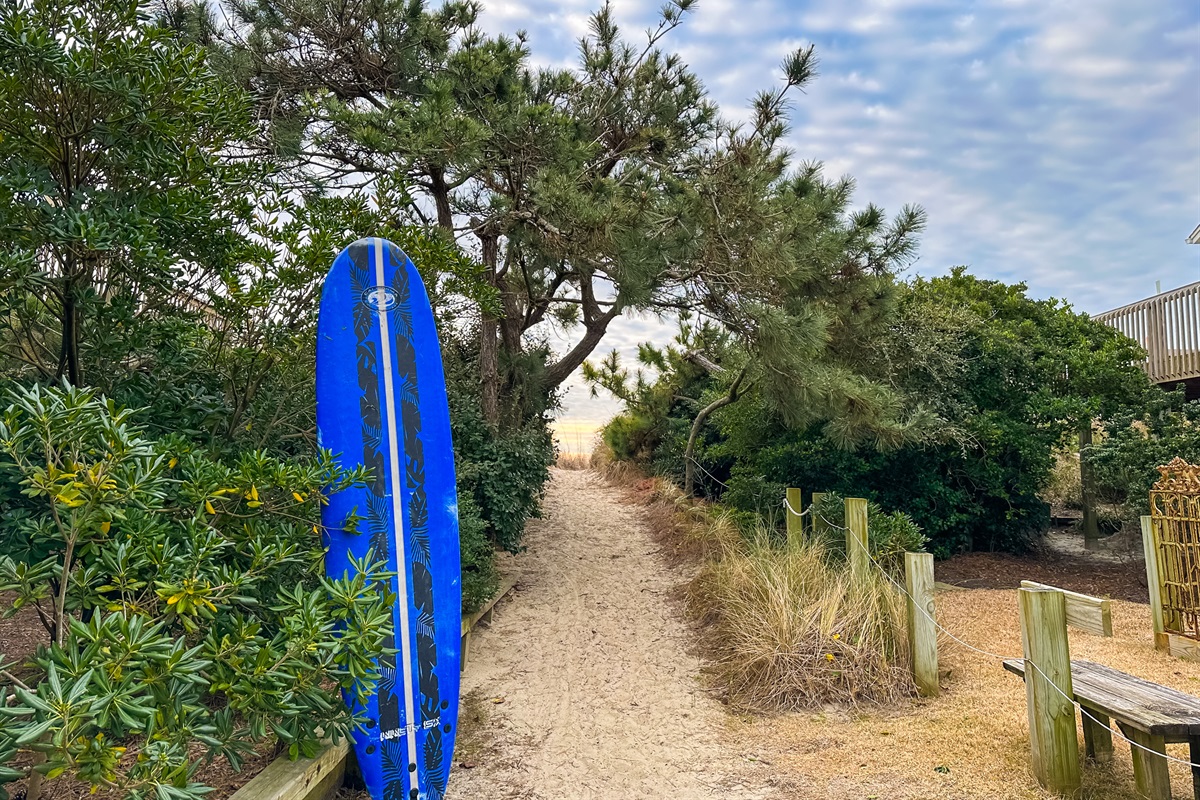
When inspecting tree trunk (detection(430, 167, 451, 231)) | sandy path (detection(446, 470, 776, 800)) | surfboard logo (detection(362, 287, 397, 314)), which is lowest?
sandy path (detection(446, 470, 776, 800))

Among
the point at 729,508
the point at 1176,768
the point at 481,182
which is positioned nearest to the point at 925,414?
the point at 729,508

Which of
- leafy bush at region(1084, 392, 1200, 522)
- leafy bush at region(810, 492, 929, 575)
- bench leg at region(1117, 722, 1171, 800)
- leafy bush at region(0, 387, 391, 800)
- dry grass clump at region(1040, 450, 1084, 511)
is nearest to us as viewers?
leafy bush at region(0, 387, 391, 800)

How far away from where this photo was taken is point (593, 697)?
4.62 meters

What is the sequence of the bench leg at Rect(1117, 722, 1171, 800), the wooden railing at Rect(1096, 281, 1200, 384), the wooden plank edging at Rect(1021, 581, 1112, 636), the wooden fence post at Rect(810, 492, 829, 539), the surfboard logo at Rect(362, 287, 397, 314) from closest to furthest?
the bench leg at Rect(1117, 722, 1171, 800) → the wooden plank edging at Rect(1021, 581, 1112, 636) → the surfboard logo at Rect(362, 287, 397, 314) → the wooden fence post at Rect(810, 492, 829, 539) → the wooden railing at Rect(1096, 281, 1200, 384)

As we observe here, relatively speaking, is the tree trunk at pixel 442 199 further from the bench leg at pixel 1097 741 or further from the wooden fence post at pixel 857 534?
the bench leg at pixel 1097 741

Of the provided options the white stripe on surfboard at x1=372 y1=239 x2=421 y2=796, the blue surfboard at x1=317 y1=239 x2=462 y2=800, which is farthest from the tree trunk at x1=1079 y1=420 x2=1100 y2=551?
the white stripe on surfboard at x1=372 y1=239 x2=421 y2=796

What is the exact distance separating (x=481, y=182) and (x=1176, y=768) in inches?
258

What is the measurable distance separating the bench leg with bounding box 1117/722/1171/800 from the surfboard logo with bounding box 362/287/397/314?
3.84 meters

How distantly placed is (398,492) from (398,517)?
12cm

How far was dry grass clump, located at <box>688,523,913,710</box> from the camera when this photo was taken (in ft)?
13.9

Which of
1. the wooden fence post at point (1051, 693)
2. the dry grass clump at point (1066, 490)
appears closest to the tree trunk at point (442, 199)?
the wooden fence post at point (1051, 693)

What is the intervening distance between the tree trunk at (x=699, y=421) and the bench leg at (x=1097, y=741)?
15.4 ft

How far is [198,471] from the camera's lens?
2199 mm

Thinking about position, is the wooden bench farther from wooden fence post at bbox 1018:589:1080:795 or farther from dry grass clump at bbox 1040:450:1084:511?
dry grass clump at bbox 1040:450:1084:511
